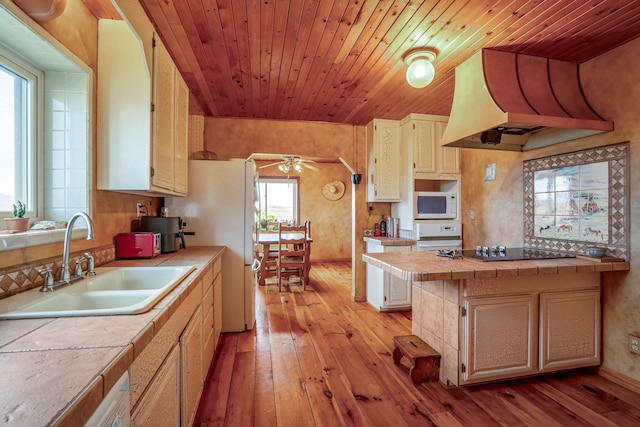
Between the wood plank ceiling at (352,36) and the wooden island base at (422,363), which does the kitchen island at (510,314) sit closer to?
the wooden island base at (422,363)

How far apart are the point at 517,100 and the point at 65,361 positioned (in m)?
2.62

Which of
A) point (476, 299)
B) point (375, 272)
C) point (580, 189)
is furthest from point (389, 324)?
point (580, 189)

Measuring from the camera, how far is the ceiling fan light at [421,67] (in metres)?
2.20

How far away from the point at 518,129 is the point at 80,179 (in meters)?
3.07

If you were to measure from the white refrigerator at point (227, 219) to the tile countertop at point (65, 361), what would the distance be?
177 cm

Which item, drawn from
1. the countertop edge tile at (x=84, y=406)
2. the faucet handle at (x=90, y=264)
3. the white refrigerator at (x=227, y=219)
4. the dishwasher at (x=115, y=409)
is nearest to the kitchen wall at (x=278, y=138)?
the white refrigerator at (x=227, y=219)

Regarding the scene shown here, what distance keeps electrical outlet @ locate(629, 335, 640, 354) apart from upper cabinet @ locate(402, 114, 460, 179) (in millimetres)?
2097

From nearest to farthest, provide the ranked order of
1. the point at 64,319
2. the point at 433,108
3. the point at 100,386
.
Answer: the point at 100,386
the point at 64,319
the point at 433,108

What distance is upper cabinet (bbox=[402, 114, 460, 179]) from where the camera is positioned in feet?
11.6

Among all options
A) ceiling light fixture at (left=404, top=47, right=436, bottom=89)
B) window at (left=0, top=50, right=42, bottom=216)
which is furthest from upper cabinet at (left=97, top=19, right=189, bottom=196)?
ceiling light fixture at (left=404, top=47, right=436, bottom=89)

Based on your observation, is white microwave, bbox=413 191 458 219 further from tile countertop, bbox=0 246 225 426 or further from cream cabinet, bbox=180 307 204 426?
tile countertop, bbox=0 246 225 426

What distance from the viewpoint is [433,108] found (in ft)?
11.1

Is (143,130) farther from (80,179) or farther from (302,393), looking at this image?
(302,393)

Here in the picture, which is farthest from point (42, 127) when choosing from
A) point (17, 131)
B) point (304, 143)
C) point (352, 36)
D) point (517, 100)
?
point (517, 100)
